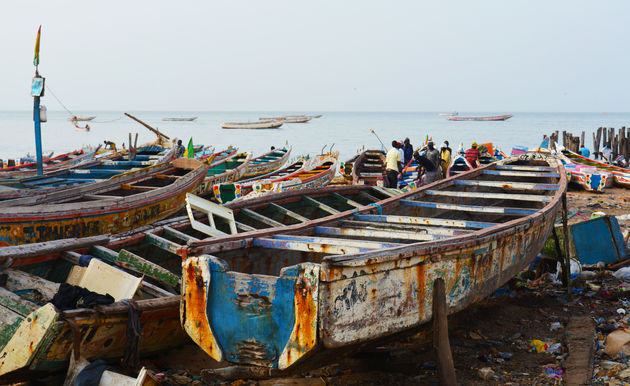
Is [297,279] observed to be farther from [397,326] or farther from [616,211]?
[616,211]

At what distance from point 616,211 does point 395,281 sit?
12.5m

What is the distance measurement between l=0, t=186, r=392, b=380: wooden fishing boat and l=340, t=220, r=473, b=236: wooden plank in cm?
120

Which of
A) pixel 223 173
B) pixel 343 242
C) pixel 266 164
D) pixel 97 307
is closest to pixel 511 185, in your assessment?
pixel 343 242

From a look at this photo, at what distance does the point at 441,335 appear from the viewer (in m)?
4.52

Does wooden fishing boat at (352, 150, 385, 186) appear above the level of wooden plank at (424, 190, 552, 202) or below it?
below

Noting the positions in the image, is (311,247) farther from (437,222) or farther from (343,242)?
(437,222)

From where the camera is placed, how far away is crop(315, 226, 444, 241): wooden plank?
5.34m

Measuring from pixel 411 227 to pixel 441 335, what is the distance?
5.36ft

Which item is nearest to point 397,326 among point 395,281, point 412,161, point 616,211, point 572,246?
point 395,281

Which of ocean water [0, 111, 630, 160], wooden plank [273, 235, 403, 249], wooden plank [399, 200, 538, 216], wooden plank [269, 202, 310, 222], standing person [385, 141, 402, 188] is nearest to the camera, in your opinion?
wooden plank [273, 235, 403, 249]

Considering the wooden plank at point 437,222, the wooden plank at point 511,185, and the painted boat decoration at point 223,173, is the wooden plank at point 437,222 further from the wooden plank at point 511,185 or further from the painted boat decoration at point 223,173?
the painted boat decoration at point 223,173

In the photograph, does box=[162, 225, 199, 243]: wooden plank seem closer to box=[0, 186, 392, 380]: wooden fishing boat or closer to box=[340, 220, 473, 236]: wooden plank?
box=[0, 186, 392, 380]: wooden fishing boat

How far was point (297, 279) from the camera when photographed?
3834mm

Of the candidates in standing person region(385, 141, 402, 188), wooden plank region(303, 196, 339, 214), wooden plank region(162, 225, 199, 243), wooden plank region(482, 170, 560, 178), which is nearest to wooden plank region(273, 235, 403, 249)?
wooden plank region(162, 225, 199, 243)
